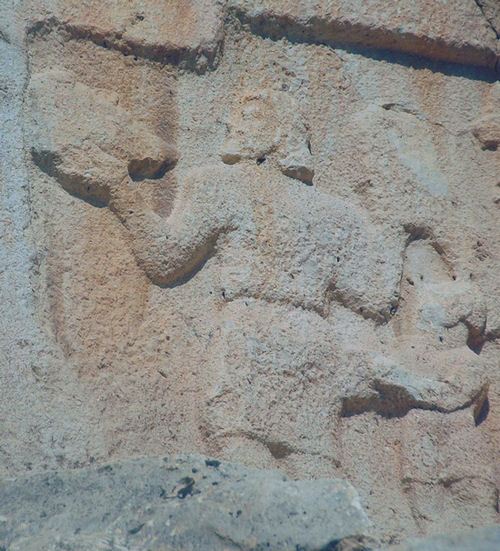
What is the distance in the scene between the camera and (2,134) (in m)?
2.18

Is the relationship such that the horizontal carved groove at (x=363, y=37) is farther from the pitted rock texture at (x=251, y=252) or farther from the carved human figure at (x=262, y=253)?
the carved human figure at (x=262, y=253)

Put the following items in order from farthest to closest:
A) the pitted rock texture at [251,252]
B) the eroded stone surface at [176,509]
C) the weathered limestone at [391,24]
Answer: the weathered limestone at [391,24], the pitted rock texture at [251,252], the eroded stone surface at [176,509]

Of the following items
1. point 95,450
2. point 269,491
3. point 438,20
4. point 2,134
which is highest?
point 438,20

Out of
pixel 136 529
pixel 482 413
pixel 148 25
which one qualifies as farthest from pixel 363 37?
pixel 136 529

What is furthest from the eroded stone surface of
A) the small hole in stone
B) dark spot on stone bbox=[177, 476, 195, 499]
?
the small hole in stone

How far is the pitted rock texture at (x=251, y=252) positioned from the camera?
6.97 feet

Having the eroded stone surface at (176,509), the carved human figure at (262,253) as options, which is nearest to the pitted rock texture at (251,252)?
the carved human figure at (262,253)

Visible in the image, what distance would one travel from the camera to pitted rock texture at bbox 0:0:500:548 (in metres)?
2.12

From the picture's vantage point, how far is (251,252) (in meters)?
2.32

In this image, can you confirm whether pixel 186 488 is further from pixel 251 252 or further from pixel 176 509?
pixel 251 252

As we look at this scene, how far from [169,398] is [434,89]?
1.11 metres

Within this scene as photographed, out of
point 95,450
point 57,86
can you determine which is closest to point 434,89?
point 57,86

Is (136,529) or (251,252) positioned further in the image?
(251,252)

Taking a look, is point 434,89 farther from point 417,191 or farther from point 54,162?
point 54,162
